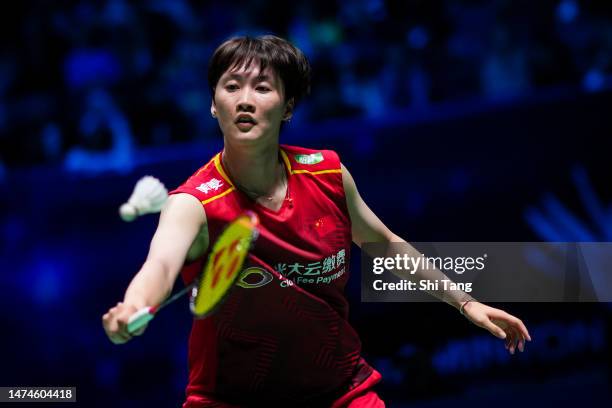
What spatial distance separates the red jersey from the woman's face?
143mm

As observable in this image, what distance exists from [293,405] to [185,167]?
2113 millimetres

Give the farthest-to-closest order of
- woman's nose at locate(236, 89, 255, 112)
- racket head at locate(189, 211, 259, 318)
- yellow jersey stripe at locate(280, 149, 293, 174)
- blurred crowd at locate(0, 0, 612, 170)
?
1. blurred crowd at locate(0, 0, 612, 170)
2. yellow jersey stripe at locate(280, 149, 293, 174)
3. woman's nose at locate(236, 89, 255, 112)
4. racket head at locate(189, 211, 259, 318)

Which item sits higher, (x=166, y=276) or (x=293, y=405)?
(x=166, y=276)

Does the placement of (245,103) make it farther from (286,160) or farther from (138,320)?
(138,320)

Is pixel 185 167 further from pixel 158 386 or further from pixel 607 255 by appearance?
pixel 607 255

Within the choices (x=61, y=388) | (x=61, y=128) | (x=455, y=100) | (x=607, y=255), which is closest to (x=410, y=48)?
(x=455, y=100)

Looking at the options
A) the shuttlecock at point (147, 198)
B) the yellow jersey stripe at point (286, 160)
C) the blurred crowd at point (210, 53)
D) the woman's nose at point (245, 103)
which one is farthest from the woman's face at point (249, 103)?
the blurred crowd at point (210, 53)

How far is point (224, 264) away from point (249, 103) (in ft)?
1.74

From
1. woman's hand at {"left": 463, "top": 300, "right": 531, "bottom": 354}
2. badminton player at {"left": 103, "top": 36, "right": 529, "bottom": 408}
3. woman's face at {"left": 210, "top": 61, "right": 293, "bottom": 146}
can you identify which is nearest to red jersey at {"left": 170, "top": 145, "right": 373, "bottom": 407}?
badminton player at {"left": 103, "top": 36, "right": 529, "bottom": 408}

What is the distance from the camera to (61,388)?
4.58 m

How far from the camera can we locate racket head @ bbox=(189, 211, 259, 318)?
2.22 m

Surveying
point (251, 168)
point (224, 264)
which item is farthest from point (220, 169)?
point (224, 264)

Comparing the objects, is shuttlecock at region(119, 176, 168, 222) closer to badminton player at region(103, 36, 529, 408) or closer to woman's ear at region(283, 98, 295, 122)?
badminton player at region(103, 36, 529, 408)

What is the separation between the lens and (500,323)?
2885 mm
